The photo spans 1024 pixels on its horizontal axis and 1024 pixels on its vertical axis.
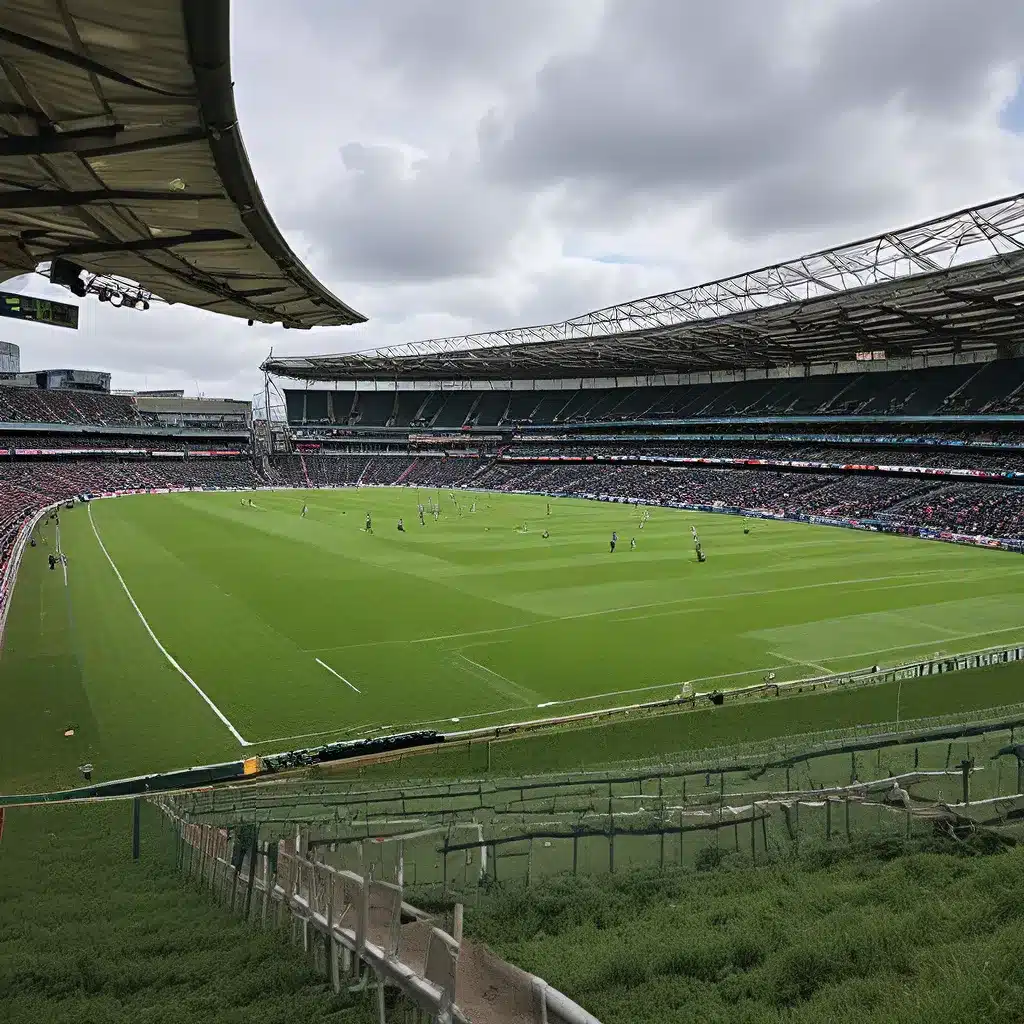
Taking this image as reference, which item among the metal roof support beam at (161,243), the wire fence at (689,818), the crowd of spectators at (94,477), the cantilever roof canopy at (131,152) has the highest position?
the cantilever roof canopy at (131,152)

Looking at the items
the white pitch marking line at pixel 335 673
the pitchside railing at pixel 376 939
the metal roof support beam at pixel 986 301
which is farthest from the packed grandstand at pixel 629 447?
the pitchside railing at pixel 376 939

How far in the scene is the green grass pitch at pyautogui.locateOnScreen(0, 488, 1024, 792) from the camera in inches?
826

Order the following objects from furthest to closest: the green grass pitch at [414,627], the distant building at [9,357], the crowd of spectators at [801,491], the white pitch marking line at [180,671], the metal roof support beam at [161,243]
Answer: the distant building at [9,357], the crowd of spectators at [801,491], the green grass pitch at [414,627], the white pitch marking line at [180,671], the metal roof support beam at [161,243]

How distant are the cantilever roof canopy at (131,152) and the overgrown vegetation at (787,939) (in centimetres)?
705

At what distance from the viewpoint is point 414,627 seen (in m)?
30.0

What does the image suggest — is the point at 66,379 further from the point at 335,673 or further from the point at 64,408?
the point at 335,673

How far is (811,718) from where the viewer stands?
1947 centimetres

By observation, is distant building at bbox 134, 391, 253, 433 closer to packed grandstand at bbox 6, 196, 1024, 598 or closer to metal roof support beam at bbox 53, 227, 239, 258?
packed grandstand at bbox 6, 196, 1024, 598

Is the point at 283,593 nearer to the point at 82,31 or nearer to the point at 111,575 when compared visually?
the point at 111,575

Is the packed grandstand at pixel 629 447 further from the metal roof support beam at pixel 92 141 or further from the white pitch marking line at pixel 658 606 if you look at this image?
the metal roof support beam at pixel 92 141

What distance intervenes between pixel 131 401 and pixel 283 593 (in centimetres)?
9722

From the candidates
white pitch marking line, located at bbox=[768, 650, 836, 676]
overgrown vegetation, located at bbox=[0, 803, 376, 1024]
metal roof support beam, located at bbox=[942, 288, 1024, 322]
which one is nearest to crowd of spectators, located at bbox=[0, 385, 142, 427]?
white pitch marking line, located at bbox=[768, 650, 836, 676]

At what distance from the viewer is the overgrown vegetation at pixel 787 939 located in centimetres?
498

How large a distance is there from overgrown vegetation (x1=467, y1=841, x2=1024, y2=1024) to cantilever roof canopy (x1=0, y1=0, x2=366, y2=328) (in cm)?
705
